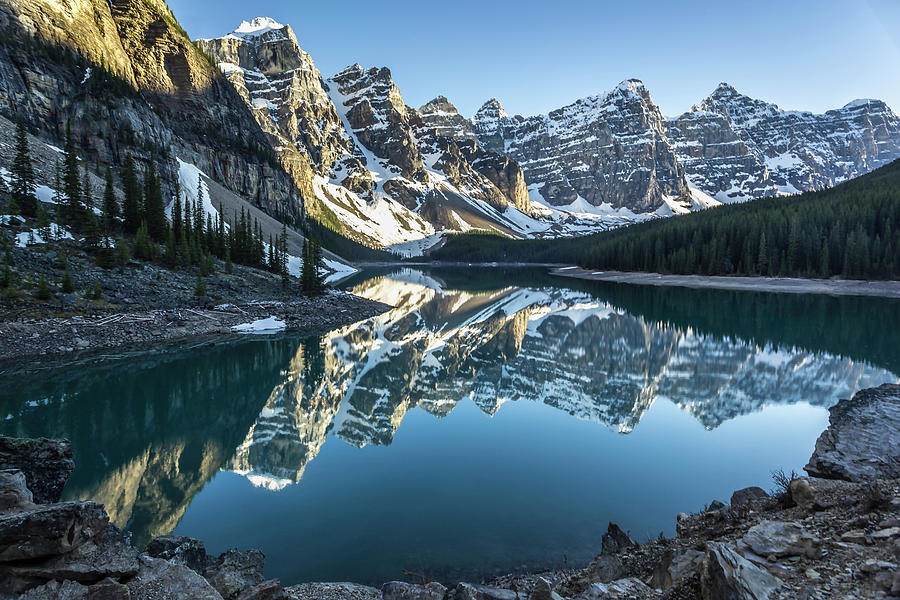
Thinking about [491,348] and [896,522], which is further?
[491,348]

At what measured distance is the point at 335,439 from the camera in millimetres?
13344

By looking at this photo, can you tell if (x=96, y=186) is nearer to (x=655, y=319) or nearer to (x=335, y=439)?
(x=335, y=439)

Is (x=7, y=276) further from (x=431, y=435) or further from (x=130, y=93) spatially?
(x=130, y=93)

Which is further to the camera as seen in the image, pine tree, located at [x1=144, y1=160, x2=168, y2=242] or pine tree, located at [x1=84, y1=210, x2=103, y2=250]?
pine tree, located at [x1=144, y1=160, x2=168, y2=242]

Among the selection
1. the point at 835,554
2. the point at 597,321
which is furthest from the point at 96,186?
the point at 835,554

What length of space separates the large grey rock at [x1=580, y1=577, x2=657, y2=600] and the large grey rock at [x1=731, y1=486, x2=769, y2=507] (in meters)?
3.14

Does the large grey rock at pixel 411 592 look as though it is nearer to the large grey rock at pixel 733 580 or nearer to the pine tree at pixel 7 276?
the large grey rock at pixel 733 580

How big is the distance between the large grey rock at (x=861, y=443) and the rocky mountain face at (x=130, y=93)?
68871mm

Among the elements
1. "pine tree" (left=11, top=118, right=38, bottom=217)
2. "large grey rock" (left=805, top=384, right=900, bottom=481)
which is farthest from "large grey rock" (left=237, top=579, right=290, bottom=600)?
"pine tree" (left=11, top=118, right=38, bottom=217)

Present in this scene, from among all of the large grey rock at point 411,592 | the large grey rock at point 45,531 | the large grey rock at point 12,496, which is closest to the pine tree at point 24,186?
the large grey rock at point 12,496

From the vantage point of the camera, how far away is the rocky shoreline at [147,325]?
20250 millimetres

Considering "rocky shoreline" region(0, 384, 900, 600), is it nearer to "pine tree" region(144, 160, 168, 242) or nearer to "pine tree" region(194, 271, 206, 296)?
"pine tree" region(194, 271, 206, 296)

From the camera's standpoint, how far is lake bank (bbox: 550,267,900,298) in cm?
Answer: 5000

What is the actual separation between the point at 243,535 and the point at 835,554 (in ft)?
28.6
